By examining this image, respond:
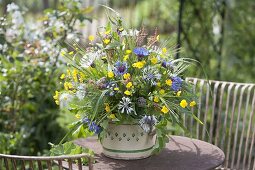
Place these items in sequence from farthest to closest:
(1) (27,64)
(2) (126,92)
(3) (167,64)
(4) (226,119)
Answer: (1) (27,64), (4) (226,119), (3) (167,64), (2) (126,92)

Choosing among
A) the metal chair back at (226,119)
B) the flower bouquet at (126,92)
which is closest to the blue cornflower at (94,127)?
the flower bouquet at (126,92)

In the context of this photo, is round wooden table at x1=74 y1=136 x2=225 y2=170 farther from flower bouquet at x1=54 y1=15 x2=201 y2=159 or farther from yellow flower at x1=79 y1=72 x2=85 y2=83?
yellow flower at x1=79 y1=72 x2=85 y2=83

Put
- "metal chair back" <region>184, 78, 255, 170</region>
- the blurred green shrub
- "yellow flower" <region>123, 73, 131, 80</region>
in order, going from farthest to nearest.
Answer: the blurred green shrub, "metal chair back" <region>184, 78, 255, 170</region>, "yellow flower" <region>123, 73, 131, 80</region>

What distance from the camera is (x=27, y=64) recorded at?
297cm

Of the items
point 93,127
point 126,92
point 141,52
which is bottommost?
point 93,127

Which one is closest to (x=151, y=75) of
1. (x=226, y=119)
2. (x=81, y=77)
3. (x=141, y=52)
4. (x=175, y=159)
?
(x=141, y=52)

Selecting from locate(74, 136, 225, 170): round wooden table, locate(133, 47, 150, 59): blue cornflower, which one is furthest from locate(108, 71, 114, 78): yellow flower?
locate(74, 136, 225, 170): round wooden table

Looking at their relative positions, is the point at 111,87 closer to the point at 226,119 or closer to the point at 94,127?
the point at 94,127

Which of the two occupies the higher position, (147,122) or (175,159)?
(147,122)

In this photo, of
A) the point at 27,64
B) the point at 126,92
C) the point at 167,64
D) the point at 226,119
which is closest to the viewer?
the point at 126,92

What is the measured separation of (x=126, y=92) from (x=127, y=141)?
228mm

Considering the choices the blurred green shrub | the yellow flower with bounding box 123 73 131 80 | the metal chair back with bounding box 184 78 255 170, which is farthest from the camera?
the blurred green shrub

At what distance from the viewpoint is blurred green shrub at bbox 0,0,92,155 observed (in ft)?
9.33

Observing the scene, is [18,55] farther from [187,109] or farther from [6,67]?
[187,109]
